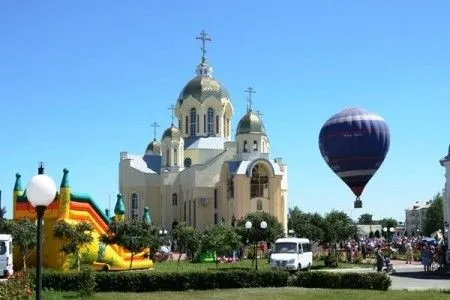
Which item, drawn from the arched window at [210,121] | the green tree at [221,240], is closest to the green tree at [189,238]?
the green tree at [221,240]

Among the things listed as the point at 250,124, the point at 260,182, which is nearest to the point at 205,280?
the point at 260,182

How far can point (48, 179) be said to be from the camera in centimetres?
1096

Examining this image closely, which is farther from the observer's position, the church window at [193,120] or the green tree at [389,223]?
the green tree at [389,223]

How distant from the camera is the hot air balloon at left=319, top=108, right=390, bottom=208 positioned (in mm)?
32281

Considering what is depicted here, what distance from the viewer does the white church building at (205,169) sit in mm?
61625

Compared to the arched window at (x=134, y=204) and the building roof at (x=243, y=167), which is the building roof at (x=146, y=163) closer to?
the arched window at (x=134, y=204)

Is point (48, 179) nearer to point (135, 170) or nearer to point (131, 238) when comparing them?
point (131, 238)

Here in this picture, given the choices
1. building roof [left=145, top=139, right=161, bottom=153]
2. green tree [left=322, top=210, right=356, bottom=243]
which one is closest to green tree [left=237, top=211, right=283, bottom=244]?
green tree [left=322, top=210, right=356, bottom=243]

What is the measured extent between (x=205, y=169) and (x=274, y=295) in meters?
45.2

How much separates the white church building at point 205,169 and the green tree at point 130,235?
99.9ft

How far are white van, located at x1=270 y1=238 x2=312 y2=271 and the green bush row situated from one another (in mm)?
8727

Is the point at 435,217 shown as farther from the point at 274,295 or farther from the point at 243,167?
the point at 274,295

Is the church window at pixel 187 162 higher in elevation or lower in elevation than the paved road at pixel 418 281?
higher

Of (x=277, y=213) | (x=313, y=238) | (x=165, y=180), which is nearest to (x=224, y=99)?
(x=165, y=180)
